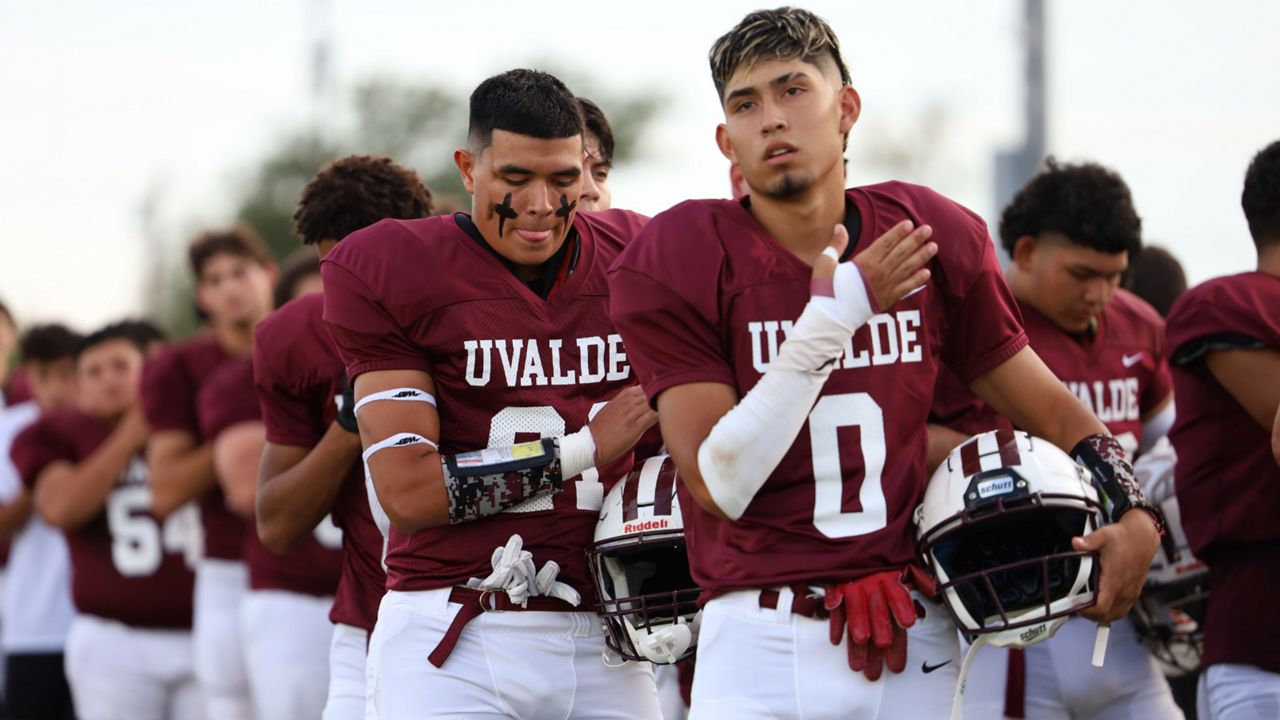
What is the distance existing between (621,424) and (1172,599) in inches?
82.3

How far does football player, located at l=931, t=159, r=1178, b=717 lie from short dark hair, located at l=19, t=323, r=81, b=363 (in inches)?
215

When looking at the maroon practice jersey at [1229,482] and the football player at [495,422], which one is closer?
the football player at [495,422]

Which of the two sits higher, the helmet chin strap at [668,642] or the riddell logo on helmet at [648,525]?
the riddell logo on helmet at [648,525]

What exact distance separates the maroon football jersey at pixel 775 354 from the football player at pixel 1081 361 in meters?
1.35

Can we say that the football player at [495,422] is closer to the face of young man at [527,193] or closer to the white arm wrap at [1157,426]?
the face of young man at [527,193]

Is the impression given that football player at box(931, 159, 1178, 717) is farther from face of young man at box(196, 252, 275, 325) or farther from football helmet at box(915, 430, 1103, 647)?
face of young man at box(196, 252, 275, 325)

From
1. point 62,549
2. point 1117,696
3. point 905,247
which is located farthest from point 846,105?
point 62,549

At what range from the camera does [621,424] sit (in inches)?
146

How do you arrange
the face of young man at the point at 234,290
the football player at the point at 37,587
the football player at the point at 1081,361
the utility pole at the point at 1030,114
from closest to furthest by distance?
the football player at the point at 1081,361 < the face of young man at the point at 234,290 < the football player at the point at 37,587 < the utility pole at the point at 1030,114

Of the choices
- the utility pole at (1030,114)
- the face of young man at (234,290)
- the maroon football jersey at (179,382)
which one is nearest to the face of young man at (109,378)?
the face of young man at (234,290)

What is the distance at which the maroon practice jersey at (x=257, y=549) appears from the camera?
19.9 feet

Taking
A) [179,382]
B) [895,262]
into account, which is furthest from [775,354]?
[179,382]

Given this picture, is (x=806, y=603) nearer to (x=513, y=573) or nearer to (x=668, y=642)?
(x=668, y=642)

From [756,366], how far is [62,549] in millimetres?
6146
